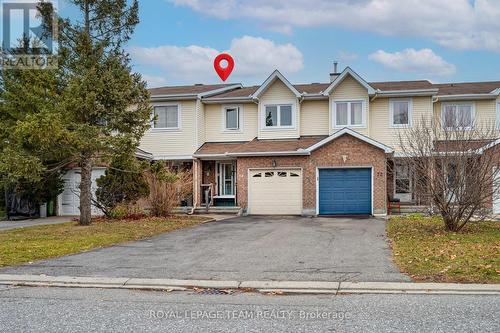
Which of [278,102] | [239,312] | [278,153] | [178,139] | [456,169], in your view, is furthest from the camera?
[178,139]

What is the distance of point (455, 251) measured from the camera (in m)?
10.9

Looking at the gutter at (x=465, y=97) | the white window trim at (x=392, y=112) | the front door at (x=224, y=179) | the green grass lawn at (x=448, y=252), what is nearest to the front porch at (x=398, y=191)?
the white window trim at (x=392, y=112)

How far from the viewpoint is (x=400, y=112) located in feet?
83.4

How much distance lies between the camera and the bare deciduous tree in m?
14.3


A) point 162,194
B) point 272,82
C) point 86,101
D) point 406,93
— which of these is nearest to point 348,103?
point 406,93

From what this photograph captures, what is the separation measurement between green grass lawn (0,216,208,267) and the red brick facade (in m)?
4.96

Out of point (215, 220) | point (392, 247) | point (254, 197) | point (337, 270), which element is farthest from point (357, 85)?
point (337, 270)

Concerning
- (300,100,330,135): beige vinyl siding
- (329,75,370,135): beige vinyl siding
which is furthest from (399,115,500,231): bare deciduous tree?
(300,100,330,135): beige vinyl siding

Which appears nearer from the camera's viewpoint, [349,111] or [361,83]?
[361,83]

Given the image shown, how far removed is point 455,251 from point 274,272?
4488mm

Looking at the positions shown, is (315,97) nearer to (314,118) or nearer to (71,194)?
(314,118)

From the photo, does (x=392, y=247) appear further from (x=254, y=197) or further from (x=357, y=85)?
(x=357, y=85)

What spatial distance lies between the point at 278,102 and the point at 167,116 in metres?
6.11

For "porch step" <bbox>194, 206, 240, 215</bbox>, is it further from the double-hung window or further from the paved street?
the paved street
